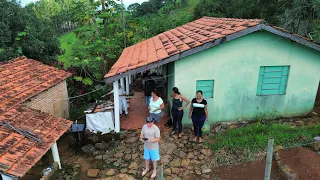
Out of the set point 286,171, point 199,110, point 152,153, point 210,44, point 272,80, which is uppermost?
point 210,44

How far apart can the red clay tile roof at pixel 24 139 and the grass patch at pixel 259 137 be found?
4616 millimetres

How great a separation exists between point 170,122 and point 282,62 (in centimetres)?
451

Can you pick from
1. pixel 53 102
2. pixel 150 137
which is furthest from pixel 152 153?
pixel 53 102

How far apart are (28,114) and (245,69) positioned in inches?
274

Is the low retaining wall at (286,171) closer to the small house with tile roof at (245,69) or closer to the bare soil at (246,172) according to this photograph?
the bare soil at (246,172)

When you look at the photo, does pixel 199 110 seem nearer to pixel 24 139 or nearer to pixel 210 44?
pixel 210 44

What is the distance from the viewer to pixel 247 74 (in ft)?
26.7

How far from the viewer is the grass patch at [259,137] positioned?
6.93 metres

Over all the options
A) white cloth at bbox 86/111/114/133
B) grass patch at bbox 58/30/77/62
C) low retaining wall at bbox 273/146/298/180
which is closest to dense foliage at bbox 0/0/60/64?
grass patch at bbox 58/30/77/62

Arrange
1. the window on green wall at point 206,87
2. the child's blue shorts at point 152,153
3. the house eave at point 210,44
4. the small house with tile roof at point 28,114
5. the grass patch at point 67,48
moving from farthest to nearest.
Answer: the grass patch at point 67,48 → the window on green wall at point 206,87 → the house eave at point 210,44 → the child's blue shorts at point 152,153 → the small house with tile roof at point 28,114

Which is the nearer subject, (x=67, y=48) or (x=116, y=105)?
(x=116, y=105)

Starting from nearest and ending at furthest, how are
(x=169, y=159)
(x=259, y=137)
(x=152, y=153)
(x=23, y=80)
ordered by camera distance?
(x=152, y=153)
(x=169, y=159)
(x=259, y=137)
(x=23, y=80)

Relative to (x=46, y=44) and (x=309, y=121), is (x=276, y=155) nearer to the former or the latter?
(x=309, y=121)

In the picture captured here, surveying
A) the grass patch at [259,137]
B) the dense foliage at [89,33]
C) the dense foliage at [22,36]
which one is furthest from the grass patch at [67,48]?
the grass patch at [259,137]
